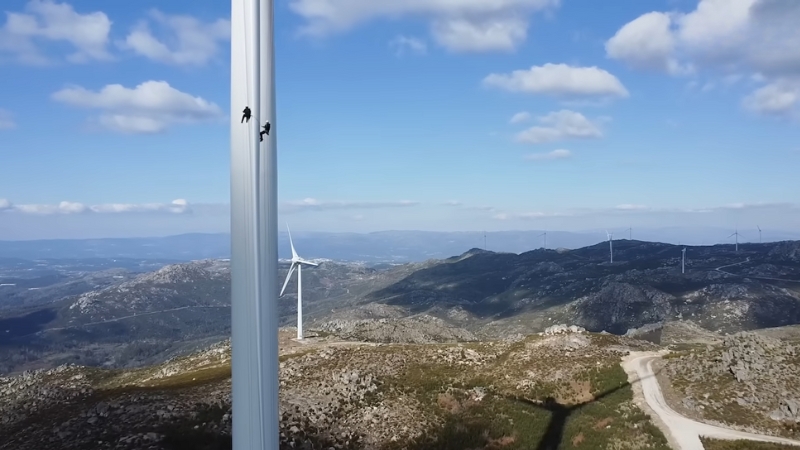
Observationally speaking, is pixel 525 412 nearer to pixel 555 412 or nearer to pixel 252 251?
pixel 555 412

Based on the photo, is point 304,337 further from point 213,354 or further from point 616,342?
point 616,342

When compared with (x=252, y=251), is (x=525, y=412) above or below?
below

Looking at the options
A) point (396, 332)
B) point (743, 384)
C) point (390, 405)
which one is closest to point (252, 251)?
point (390, 405)

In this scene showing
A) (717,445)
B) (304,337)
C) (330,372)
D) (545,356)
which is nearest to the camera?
(717,445)

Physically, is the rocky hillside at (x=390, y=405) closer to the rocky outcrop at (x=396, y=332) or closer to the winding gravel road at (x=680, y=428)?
the winding gravel road at (x=680, y=428)

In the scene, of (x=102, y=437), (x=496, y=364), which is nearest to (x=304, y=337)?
(x=496, y=364)

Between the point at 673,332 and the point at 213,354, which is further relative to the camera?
the point at 673,332
